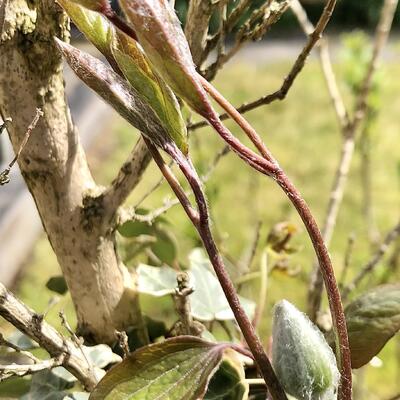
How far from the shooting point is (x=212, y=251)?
391 millimetres

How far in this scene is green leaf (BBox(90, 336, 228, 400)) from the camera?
0.43m

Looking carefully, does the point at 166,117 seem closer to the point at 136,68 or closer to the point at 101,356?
the point at 136,68

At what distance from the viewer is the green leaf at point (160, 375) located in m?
0.43

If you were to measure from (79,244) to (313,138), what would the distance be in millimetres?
2801

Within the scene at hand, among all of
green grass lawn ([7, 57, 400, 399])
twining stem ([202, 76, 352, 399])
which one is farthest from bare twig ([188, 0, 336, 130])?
green grass lawn ([7, 57, 400, 399])

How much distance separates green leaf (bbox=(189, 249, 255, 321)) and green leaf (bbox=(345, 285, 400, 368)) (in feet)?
0.49

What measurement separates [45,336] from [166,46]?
0.79 ft

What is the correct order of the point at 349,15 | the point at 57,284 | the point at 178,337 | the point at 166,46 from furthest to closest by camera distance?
1. the point at 349,15
2. the point at 57,284
3. the point at 178,337
4. the point at 166,46

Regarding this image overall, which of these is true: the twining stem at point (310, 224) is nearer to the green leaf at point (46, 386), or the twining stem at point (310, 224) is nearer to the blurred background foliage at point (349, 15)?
the green leaf at point (46, 386)

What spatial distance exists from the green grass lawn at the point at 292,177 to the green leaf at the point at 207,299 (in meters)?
1.05

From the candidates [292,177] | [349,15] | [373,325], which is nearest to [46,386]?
[373,325]

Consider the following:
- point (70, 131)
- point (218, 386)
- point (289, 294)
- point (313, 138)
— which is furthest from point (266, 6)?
point (313, 138)

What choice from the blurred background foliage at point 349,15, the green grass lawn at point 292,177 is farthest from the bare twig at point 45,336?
the blurred background foliage at point 349,15

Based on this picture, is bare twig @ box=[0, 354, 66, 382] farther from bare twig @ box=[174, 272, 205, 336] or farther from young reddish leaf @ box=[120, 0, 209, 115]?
young reddish leaf @ box=[120, 0, 209, 115]
